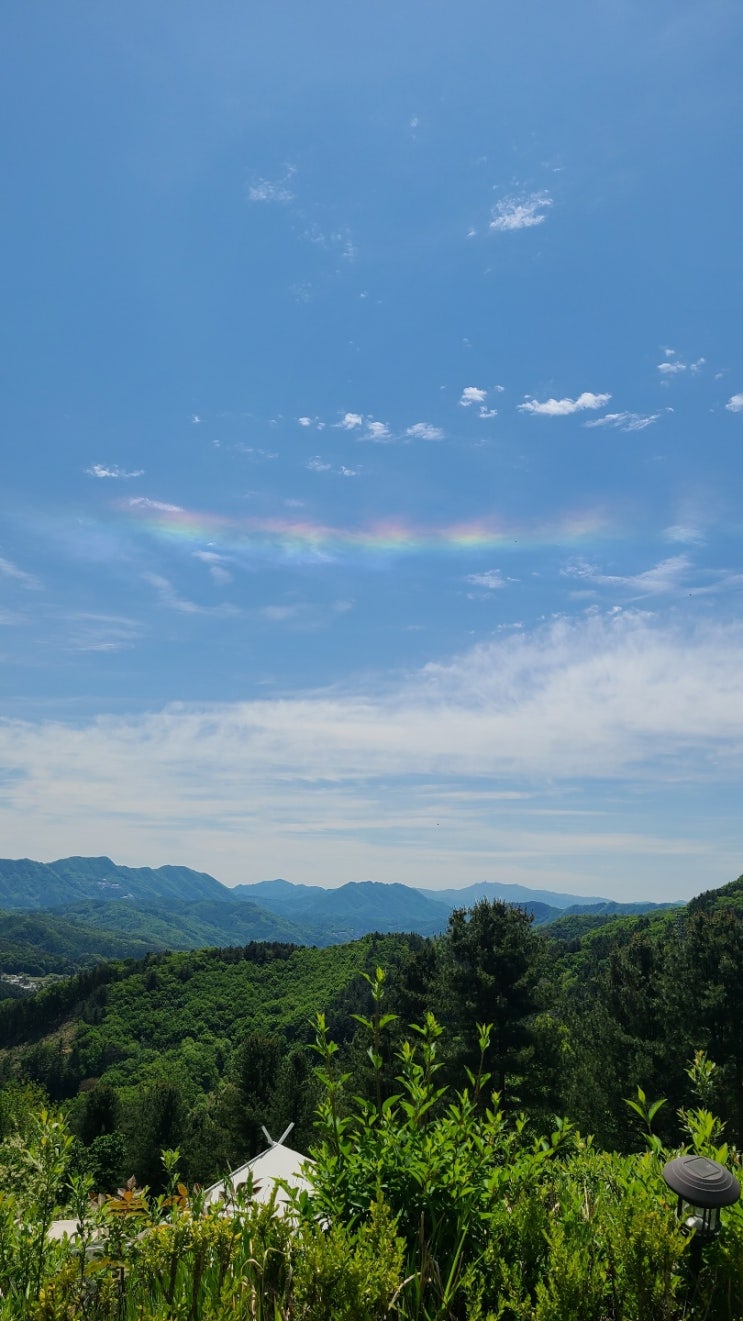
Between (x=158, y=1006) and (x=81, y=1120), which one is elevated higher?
(x=81, y=1120)

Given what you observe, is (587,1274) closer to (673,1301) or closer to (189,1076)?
(673,1301)

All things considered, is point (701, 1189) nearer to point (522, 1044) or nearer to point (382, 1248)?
point (382, 1248)

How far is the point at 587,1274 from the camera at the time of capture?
232 cm

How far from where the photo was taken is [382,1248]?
2154 millimetres

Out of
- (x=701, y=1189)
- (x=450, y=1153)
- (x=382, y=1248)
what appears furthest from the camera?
(x=450, y=1153)

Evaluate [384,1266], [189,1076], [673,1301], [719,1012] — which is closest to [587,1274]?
[673,1301]

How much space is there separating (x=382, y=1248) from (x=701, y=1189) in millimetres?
1231

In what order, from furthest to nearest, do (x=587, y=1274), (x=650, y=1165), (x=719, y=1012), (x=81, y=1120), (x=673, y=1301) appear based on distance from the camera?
(x=81, y=1120) → (x=719, y=1012) → (x=650, y=1165) → (x=673, y=1301) → (x=587, y=1274)

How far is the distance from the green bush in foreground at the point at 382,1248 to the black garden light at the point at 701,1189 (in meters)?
0.10

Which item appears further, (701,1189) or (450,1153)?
(450,1153)

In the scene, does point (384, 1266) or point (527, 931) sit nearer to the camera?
point (384, 1266)

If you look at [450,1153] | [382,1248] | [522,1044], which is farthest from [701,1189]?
[522,1044]

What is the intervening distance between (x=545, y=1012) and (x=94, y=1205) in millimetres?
21185

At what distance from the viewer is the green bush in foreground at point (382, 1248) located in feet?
7.25
